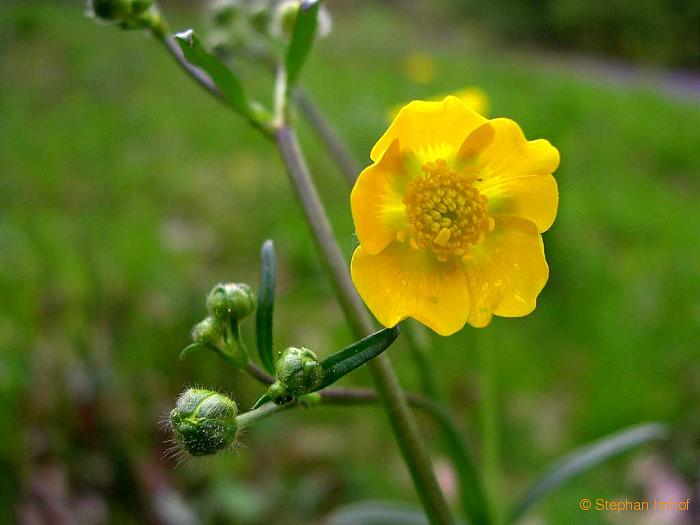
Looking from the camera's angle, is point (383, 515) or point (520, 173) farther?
point (383, 515)

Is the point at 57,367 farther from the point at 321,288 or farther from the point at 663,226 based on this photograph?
the point at 663,226

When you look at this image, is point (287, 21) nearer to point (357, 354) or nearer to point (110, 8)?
point (110, 8)

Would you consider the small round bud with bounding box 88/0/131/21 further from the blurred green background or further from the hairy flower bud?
the blurred green background

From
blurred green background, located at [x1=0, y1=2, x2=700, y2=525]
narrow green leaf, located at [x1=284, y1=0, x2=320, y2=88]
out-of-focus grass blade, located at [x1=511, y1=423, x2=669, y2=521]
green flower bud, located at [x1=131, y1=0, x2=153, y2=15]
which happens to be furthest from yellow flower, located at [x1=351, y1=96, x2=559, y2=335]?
out-of-focus grass blade, located at [x1=511, y1=423, x2=669, y2=521]

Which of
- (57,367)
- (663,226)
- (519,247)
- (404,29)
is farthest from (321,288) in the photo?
(404,29)

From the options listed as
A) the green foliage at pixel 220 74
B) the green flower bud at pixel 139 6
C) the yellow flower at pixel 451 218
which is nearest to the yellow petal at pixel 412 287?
the yellow flower at pixel 451 218

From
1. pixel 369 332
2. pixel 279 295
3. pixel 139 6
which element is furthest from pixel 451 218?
pixel 279 295
